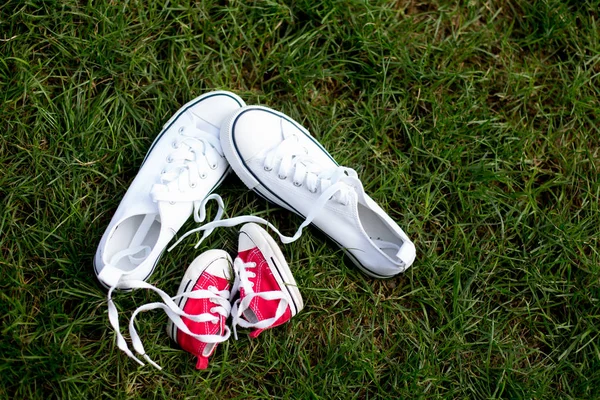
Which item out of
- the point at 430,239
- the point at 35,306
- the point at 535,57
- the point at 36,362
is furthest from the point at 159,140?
the point at 535,57

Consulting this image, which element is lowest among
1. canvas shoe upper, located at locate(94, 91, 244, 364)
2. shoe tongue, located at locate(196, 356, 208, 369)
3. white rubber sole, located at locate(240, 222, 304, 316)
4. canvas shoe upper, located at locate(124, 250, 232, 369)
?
shoe tongue, located at locate(196, 356, 208, 369)

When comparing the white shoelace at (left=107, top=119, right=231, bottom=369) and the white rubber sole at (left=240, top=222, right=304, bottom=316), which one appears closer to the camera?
the white shoelace at (left=107, top=119, right=231, bottom=369)

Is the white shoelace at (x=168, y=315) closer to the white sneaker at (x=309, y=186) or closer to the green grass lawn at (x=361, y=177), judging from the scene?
the green grass lawn at (x=361, y=177)

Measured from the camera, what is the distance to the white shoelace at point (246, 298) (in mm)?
1953

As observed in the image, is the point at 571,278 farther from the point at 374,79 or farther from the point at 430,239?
the point at 374,79

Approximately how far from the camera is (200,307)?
6.50ft

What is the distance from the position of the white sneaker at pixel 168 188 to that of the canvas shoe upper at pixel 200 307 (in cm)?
13

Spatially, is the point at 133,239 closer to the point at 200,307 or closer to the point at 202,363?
the point at 200,307

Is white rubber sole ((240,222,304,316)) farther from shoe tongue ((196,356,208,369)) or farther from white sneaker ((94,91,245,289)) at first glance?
shoe tongue ((196,356,208,369))

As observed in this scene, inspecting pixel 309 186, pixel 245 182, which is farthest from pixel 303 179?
pixel 245 182

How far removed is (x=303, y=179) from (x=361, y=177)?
0.23 meters

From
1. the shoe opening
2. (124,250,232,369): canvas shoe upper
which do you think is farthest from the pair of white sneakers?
(124,250,232,369): canvas shoe upper

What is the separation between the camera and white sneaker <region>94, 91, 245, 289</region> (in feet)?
6.34

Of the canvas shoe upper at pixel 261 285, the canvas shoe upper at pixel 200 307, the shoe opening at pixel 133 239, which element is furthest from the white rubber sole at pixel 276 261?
the shoe opening at pixel 133 239
